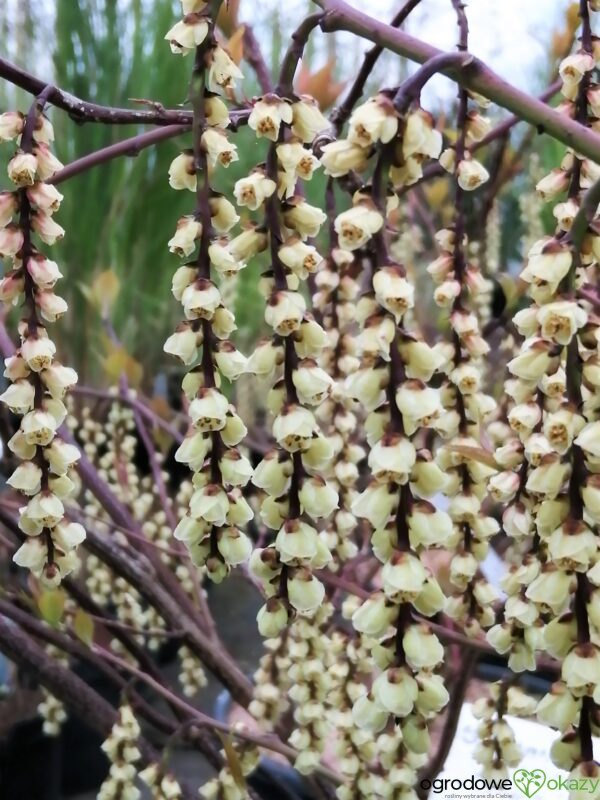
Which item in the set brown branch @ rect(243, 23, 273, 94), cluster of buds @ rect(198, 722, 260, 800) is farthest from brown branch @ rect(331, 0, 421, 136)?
cluster of buds @ rect(198, 722, 260, 800)

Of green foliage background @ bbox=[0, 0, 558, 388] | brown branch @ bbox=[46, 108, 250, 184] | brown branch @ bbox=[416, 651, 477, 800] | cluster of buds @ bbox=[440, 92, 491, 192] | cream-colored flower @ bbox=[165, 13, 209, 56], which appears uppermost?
green foliage background @ bbox=[0, 0, 558, 388]

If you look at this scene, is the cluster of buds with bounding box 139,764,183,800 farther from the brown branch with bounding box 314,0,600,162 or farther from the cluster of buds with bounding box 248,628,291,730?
the brown branch with bounding box 314,0,600,162

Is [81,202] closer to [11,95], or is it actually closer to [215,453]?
[11,95]

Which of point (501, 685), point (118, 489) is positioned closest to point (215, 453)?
point (501, 685)

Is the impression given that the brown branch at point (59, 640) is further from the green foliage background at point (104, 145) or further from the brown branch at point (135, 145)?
the green foliage background at point (104, 145)

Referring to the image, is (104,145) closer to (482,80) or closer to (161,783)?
(161,783)
